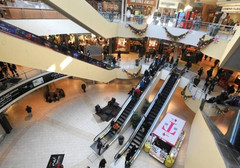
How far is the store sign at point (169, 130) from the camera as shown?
9055mm

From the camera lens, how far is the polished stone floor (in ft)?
29.3

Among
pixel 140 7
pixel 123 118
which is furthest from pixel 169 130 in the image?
pixel 140 7

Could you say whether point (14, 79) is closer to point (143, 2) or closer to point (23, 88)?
point (23, 88)

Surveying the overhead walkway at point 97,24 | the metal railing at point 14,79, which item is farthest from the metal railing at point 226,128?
the metal railing at point 14,79

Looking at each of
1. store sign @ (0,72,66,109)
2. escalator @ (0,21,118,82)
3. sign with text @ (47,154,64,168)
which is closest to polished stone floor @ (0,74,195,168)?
sign with text @ (47,154,64,168)

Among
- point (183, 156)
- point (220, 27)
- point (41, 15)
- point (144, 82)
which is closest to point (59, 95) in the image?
point (41, 15)

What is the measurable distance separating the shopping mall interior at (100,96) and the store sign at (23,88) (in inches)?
2.5

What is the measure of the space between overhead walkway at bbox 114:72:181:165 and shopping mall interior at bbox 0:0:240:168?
0.07 metres

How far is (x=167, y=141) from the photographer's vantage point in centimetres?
893

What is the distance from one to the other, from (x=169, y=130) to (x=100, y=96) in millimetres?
8120

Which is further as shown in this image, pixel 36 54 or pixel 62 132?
pixel 62 132

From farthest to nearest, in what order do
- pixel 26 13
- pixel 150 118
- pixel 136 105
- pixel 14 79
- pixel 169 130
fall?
pixel 136 105
pixel 150 118
pixel 26 13
pixel 169 130
pixel 14 79

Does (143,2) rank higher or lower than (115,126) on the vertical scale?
higher

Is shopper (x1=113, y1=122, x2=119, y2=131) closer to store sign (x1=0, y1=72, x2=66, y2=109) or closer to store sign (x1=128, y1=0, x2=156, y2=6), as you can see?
store sign (x1=0, y1=72, x2=66, y2=109)
